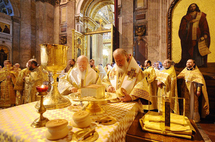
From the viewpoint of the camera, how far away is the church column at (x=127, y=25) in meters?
7.47

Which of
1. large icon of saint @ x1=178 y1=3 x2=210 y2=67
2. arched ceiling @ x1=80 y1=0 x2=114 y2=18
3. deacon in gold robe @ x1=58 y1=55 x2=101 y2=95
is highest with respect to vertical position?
arched ceiling @ x1=80 y1=0 x2=114 y2=18

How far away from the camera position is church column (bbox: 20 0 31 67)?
10.1m

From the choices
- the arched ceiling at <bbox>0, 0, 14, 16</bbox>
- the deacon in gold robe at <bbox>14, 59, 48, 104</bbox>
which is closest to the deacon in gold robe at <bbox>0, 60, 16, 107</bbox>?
the deacon in gold robe at <bbox>14, 59, 48, 104</bbox>

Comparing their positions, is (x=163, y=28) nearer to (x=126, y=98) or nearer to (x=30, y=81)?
(x=126, y=98)

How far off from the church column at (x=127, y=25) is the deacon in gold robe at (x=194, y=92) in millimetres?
3772

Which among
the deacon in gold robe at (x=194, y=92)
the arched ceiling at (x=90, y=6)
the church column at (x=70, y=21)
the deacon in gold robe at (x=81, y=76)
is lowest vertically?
the deacon in gold robe at (x=194, y=92)

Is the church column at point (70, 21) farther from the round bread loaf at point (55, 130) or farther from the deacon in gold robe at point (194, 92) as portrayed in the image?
the round bread loaf at point (55, 130)

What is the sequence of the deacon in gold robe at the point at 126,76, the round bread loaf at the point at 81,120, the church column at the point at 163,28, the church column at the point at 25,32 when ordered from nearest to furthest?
the round bread loaf at the point at 81,120 < the deacon in gold robe at the point at 126,76 < the church column at the point at 163,28 < the church column at the point at 25,32

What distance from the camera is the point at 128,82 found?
220cm

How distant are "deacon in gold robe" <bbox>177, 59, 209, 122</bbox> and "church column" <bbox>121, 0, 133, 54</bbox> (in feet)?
12.4

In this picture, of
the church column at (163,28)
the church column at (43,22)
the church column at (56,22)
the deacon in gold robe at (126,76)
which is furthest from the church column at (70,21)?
the deacon in gold robe at (126,76)

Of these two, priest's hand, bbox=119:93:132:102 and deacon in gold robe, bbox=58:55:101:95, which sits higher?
deacon in gold robe, bbox=58:55:101:95

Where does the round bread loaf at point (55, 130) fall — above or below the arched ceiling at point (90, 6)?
below

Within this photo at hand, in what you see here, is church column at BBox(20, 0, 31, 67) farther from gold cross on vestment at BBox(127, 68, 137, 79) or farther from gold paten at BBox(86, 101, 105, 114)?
gold paten at BBox(86, 101, 105, 114)
